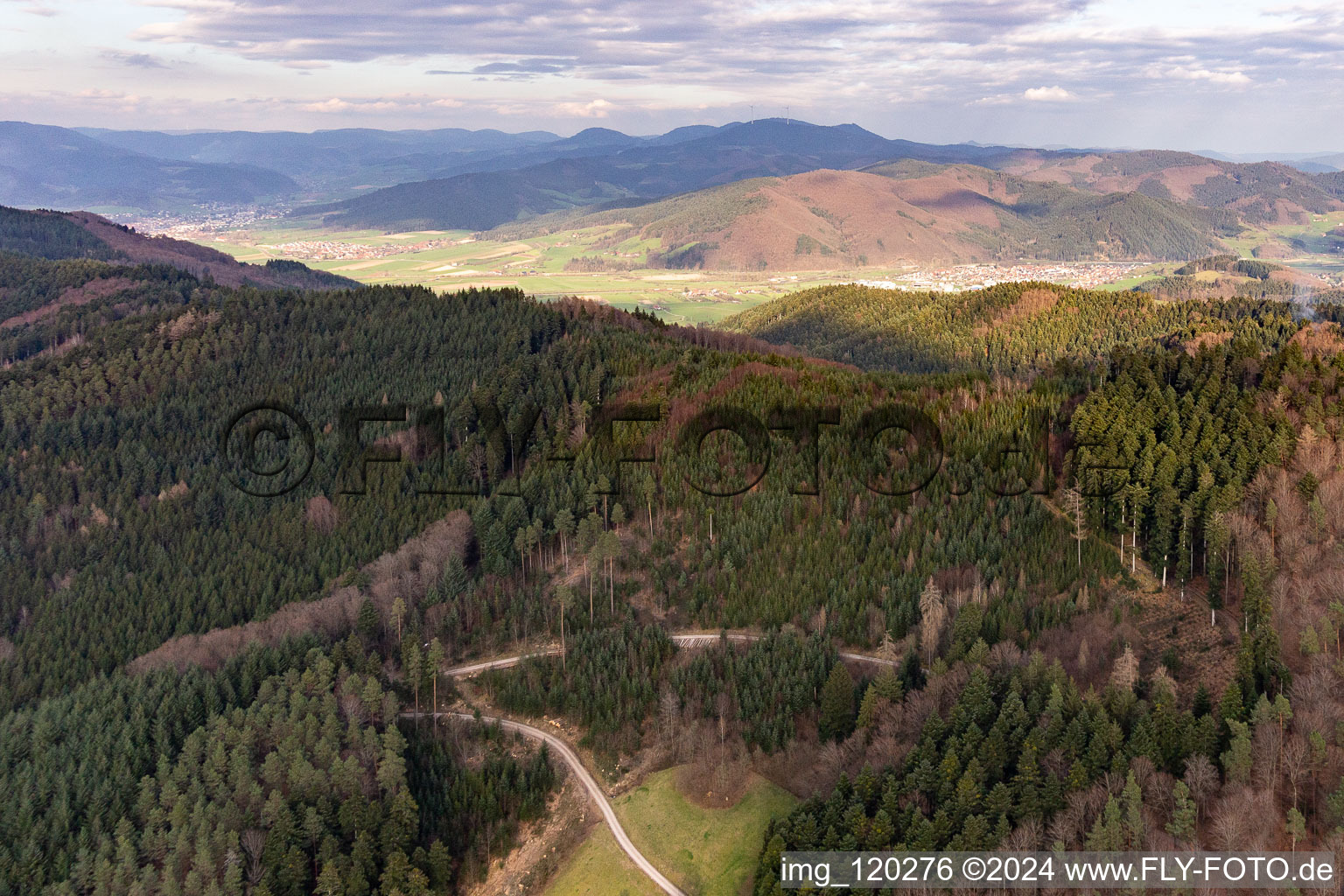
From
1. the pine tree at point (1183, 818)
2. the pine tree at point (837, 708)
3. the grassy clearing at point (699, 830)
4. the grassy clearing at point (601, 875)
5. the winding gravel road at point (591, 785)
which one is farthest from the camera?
the pine tree at point (837, 708)

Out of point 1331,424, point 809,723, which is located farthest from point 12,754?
point 1331,424

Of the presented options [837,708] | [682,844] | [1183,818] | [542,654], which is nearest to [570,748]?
[542,654]

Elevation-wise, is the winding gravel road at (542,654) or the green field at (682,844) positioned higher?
the winding gravel road at (542,654)

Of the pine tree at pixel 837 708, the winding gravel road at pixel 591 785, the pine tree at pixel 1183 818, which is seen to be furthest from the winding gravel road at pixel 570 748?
the pine tree at pixel 1183 818

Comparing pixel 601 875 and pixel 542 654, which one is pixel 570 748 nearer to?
pixel 542 654

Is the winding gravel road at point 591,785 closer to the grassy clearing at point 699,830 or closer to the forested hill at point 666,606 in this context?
the grassy clearing at point 699,830

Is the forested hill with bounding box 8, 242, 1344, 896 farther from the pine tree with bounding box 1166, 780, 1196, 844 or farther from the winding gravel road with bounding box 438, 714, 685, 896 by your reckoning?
the winding gravel road with bounding box 438, 714, 685, 896

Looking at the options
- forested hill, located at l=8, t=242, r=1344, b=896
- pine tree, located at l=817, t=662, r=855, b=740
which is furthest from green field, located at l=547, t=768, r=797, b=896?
pine tree, located at l=817, t=662, r=855, b=740
